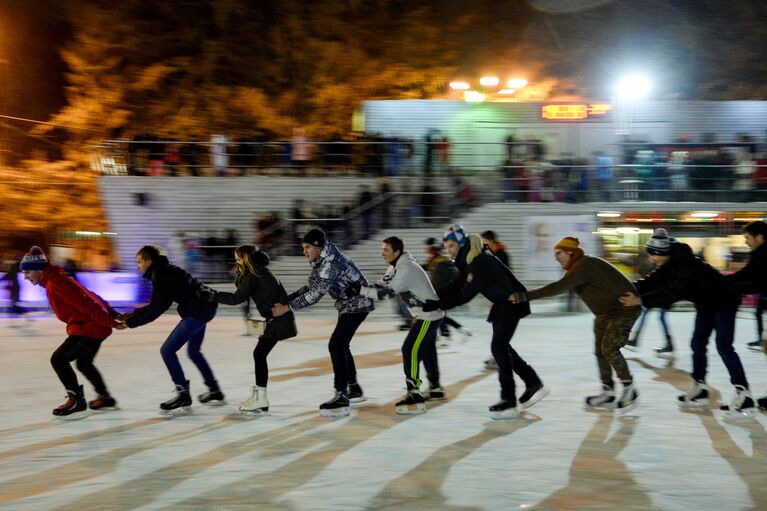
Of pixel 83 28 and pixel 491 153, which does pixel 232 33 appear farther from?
pixel 491 153

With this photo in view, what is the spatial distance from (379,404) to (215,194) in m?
13.6

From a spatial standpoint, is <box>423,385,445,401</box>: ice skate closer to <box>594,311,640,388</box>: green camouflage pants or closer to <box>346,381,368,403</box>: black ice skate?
<box>346,381,368,403</box>: black ice skate

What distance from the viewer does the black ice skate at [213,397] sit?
811 cm

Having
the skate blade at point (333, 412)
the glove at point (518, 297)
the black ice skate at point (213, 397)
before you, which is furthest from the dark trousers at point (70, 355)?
the glove at point (518, 297)

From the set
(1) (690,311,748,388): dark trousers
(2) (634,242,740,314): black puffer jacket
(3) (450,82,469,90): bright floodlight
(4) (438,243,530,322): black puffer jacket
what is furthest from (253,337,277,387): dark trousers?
(3) (450,82,469,90): bright floodlight

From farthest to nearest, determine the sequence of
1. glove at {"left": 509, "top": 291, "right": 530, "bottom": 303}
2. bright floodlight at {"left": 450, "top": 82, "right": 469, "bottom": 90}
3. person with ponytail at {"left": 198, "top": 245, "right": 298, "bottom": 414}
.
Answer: bright floodlight at {"left": 450, "top": 82, "right": 469, "bottom": 90} < person with ponytail at {"left": 198, "top": 245, "right": 298, "bottom": 414} < glove at {"left": 509, "top": 291, "right": 530, "bottom": 303}

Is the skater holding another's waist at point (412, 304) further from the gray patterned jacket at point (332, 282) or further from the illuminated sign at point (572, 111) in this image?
the illuminated sign at point (572, 111)

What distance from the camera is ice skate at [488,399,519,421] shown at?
24.3ft

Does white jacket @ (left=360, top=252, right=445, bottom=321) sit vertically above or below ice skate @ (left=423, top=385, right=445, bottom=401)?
above

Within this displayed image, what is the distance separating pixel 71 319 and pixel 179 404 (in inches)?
48.0

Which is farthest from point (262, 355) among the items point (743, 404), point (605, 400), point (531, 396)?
point (743, 404)

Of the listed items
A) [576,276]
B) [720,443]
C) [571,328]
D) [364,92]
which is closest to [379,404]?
[576,276]

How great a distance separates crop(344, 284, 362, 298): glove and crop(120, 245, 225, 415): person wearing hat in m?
1.19

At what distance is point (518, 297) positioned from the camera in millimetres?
7312
